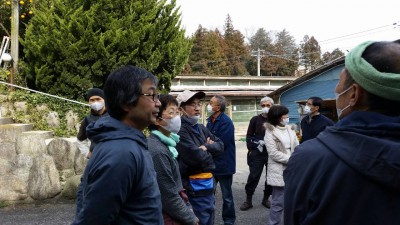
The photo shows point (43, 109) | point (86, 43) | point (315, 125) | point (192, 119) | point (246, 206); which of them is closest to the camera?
point (192, 119)

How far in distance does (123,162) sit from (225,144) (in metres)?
3.98

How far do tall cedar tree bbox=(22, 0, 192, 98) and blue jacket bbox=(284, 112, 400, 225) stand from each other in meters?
8.31

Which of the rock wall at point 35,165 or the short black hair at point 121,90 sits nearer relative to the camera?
the short black hair at point 121,90

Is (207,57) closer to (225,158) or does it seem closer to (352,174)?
(225,158)

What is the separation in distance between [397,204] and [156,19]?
9519 millimetres

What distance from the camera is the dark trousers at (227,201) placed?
5.27 meters

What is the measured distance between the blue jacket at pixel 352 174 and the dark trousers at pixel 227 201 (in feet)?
12.9

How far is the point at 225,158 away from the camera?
213 inches

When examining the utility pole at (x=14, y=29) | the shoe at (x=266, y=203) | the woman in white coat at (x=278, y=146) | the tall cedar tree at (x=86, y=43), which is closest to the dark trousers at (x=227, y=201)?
the woman in white coat at (x=278, y=146)

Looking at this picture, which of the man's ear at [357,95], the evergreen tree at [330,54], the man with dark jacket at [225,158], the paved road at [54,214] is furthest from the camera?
the evergreen tree at [330,54]

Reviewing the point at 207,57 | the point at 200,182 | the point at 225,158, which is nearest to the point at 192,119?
the point at 200,182

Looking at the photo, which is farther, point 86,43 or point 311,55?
point 311,55

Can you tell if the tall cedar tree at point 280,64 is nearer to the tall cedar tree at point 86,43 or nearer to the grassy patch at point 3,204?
the tall cedar tree at point 86,43

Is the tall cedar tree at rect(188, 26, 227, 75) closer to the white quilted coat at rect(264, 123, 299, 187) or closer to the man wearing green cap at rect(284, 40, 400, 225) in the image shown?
the white quilted coat at rect(264, 123, 299, 187)
